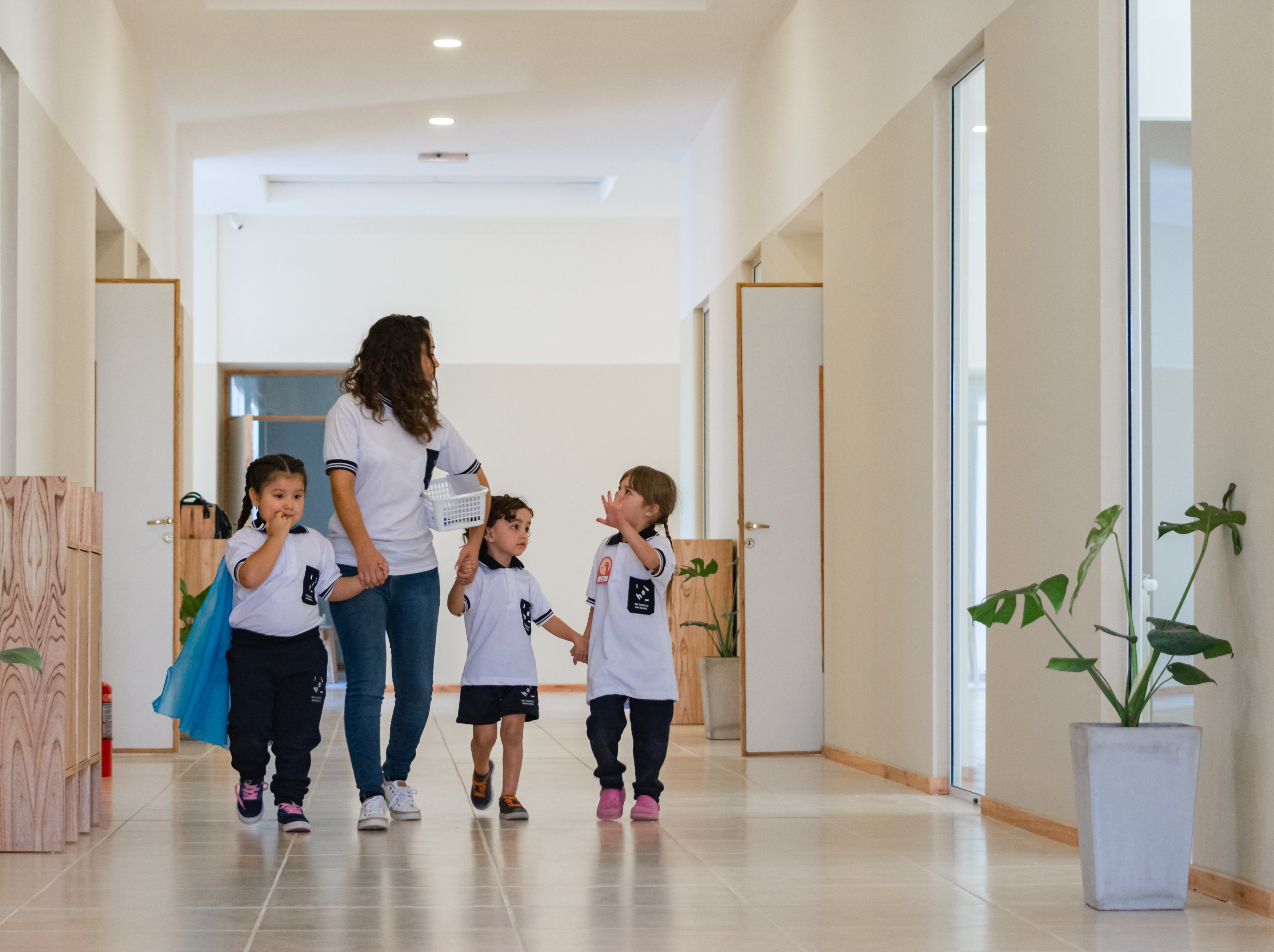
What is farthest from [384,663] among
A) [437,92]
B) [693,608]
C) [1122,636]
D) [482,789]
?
[437,92]

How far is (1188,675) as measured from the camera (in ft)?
9.31

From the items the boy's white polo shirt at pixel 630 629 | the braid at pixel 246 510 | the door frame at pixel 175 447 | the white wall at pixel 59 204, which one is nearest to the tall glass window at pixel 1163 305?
the boy's white polo shirt at pixel 630 629

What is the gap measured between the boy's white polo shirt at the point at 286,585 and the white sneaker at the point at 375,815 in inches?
18.9

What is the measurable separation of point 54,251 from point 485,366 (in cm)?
618

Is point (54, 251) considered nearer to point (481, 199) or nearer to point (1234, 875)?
point (1234, 875)

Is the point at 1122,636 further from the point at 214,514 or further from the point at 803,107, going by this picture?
the point at 214,514

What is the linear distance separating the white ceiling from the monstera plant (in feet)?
14.0

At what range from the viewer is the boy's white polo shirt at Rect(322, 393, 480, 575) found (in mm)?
3699

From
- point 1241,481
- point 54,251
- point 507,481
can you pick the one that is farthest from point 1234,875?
point 507,481

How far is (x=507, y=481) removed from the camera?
36.7 feet

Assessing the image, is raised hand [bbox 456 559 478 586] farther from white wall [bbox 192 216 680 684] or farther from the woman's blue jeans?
white wall [bbox 192 216 680 684]

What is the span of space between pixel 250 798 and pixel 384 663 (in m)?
0.51

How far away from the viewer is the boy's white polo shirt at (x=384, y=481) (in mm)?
3699

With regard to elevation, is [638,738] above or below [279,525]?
below
